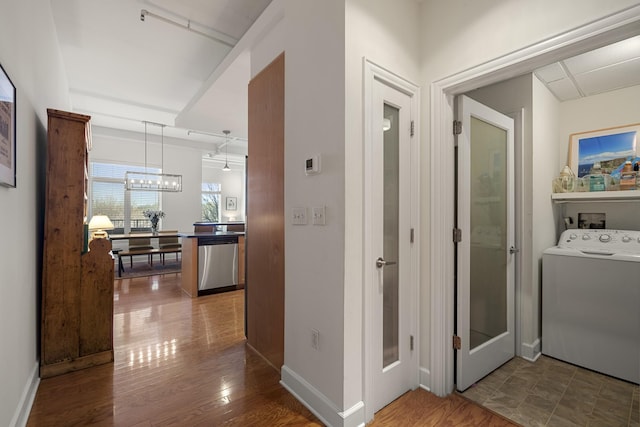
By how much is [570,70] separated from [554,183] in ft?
3.45

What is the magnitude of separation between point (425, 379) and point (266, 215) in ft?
5.78

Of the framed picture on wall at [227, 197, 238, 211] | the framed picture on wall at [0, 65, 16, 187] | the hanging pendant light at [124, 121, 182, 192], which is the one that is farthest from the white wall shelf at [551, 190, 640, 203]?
the framed picture on wall at [227, 197, 238, 211]

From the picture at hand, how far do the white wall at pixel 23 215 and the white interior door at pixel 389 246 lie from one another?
77.2 inches

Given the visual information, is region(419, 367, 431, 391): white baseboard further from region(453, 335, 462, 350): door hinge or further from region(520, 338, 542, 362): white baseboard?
region(520, 338, 542, 362): white baseboard

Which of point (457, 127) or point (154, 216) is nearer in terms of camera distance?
point (457, 127)

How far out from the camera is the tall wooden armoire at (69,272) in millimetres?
2336

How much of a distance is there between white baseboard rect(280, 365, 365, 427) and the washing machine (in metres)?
2.03

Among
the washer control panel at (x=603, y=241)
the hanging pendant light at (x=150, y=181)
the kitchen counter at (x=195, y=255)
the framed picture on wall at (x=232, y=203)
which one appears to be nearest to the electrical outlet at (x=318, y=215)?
the washer control panel at (x=603, y=241)

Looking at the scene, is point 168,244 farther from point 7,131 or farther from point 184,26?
point 7,131

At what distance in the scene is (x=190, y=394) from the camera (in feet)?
6.98

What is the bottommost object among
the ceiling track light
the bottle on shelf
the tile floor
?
the tile floor

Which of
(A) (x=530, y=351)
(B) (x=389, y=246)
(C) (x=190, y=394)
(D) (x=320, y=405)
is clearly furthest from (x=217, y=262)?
(A) (x=530, y=351)

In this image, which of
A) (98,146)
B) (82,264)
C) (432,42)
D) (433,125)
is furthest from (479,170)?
(98,146)

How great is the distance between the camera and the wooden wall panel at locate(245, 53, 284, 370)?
2.40 metres
